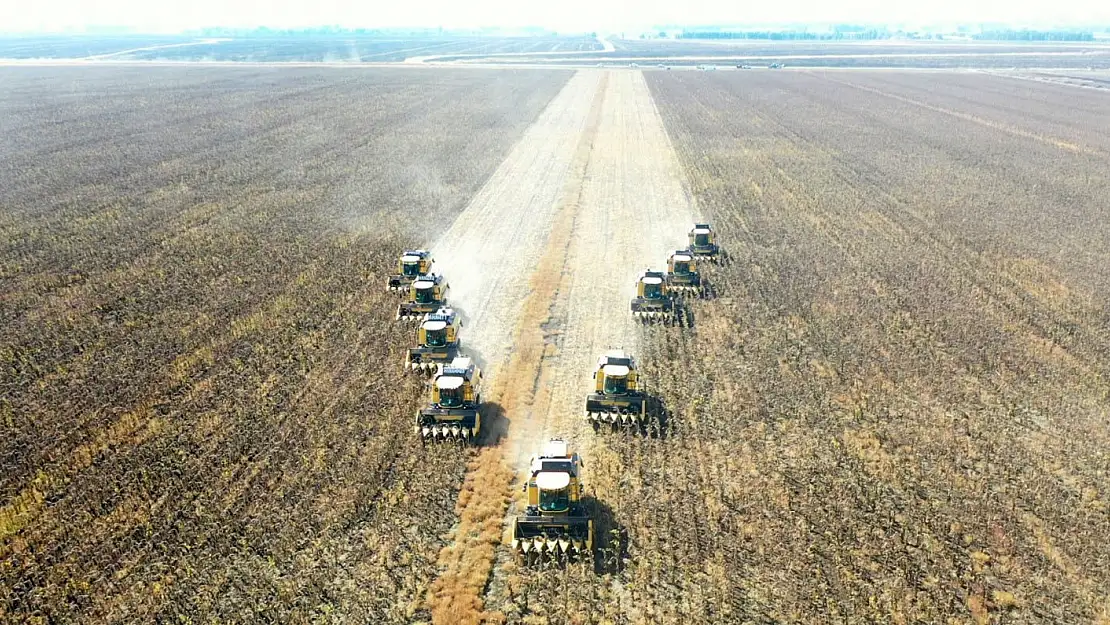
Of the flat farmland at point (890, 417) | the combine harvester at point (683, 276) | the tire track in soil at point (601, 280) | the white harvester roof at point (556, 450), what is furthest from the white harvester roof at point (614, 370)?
the combine harvester at point (683, 276)

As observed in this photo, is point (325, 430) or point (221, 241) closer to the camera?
point (325, 430)

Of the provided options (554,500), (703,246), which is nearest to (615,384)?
(554,500)

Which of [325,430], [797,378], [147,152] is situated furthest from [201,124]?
[797,378]

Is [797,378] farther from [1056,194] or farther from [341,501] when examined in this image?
[1056,194]

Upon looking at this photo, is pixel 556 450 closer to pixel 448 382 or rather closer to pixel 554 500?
pixel 554 500

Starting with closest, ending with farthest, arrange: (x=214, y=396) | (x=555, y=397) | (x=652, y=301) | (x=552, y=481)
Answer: (x=552, y=481)
(x=214, y=396)
(x=555, y=397)
(x=652, y=301)

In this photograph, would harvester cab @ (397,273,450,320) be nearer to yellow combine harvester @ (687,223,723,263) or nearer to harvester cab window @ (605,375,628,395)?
harvester cab window @ (605,375,628,395)
